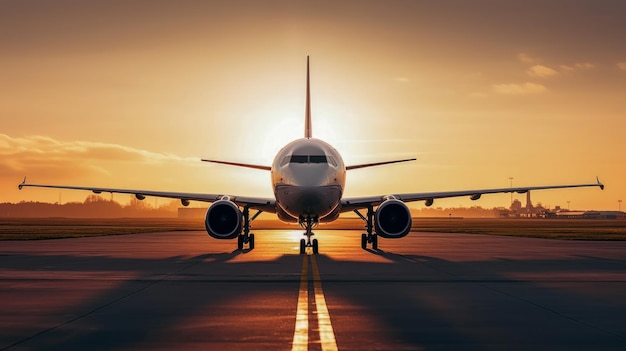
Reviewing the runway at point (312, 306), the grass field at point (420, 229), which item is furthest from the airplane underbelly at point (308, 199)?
the grass field at point (420, 229)

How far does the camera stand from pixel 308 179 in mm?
26359

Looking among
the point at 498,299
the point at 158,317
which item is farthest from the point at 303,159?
the point at 158,317

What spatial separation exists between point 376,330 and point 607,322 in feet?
9.88

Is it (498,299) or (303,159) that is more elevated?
(303,159)

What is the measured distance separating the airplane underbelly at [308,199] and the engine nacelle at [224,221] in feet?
5.34

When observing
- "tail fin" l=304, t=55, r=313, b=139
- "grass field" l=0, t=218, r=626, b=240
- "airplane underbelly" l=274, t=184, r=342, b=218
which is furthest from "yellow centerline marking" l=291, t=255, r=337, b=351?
"grass field" l=0, t=218, r=626, b=240

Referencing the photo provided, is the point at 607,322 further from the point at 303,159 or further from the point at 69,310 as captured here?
the point at 303,159

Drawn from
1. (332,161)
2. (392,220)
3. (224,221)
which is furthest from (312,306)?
(392,220)

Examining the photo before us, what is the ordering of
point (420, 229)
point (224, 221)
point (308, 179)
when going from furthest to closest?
1. point (420, 229)
2. point (224, 221)
3. point (308, 179)

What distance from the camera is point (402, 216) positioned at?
28875 millimetres

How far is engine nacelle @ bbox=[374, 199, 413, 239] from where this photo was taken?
94.0 ft

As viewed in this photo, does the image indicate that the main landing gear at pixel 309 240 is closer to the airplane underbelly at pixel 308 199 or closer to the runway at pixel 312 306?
the airplane underbelly at pixel 308 199

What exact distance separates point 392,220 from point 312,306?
17.3 meters

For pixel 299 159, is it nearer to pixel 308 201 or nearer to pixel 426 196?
pixel 308 201
